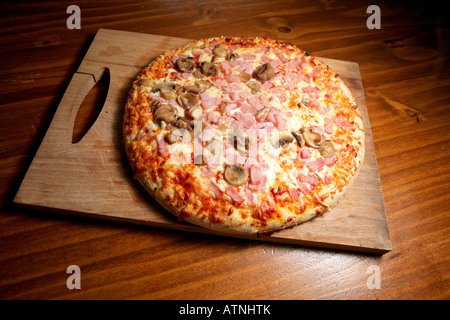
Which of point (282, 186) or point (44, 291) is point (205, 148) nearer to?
point (282, 186)

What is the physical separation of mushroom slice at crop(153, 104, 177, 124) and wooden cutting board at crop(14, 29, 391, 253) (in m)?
0.31

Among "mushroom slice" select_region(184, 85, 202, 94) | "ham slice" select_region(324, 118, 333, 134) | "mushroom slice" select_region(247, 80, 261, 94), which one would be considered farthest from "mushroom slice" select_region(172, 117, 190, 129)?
"ham slice" select_region(324, 118, 333, 134)

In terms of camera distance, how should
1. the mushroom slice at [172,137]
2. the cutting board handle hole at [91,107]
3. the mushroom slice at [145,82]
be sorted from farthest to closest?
the cutting board handle hole at [91,107] → the mushroom slice at [145,82] → the mushroom slice at [172,137]

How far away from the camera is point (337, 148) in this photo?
201cm

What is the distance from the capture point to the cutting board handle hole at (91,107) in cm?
226

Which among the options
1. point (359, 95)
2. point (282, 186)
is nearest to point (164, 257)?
point (282, 186)

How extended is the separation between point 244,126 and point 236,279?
85cm

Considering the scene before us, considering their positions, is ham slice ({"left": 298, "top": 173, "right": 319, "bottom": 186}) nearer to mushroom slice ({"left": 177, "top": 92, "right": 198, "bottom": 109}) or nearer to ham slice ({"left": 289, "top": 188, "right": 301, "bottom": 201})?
ham slice ({"left": 289, "top": 188, "right": 301, "bottom": 201})

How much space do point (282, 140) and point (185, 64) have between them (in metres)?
0.81

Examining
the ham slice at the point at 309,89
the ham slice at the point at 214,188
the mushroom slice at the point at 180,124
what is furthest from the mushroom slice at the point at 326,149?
the mushroom slice at the point at 180,124

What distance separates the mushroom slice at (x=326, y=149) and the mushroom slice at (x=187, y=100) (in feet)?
2.54

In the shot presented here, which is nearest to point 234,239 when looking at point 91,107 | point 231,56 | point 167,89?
point 167,89

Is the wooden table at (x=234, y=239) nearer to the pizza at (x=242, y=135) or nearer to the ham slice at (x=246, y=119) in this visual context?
the pizza at (x=242, y=135)

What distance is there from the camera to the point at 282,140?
1.97 meters
